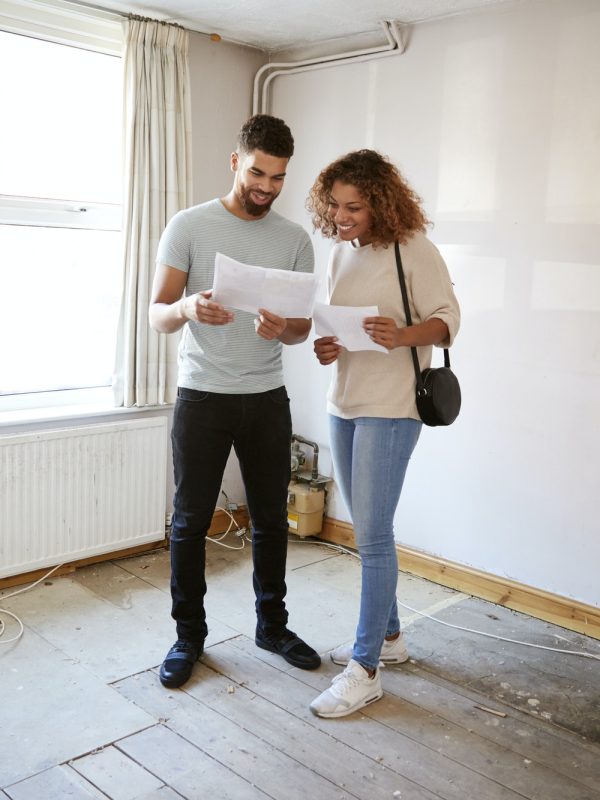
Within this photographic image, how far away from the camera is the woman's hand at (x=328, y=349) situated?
2.31 m

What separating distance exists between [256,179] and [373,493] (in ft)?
2.94

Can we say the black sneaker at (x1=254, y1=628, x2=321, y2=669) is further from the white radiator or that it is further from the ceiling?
the ceiling

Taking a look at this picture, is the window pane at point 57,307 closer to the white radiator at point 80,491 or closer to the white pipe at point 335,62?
the white radiator at point 80,491

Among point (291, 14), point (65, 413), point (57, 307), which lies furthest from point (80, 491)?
point (291, 14)

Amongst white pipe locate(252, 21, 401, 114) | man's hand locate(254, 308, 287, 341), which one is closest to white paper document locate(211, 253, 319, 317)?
man's hand locate(254, 308, 287, 341)

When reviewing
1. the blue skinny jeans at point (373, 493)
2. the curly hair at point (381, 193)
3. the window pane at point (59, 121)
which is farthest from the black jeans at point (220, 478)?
the window pane at point (59, 121)

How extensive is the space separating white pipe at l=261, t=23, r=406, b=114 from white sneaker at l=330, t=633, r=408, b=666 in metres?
2.24

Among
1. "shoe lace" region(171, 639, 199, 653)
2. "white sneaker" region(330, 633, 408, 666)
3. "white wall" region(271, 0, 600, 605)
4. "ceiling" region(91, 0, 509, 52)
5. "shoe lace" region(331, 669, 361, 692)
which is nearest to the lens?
"shoe lace" region(331, 669, 361, 692)

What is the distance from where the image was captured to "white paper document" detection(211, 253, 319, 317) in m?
2.06

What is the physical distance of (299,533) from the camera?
3.83m

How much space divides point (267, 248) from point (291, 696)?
128 centimetres

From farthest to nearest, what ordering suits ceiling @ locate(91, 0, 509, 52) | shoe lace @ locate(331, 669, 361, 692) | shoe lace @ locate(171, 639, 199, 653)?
1. ceiling @ locate(91, 0, 509, 52)
2. shoe lace @ locate(171, 639, 199, 653)
3. shoe lace @ locate(331, 669, 361, 692)

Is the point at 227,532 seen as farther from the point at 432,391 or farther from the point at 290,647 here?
the point at 432,391

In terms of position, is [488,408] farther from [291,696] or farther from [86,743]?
[86,743]
